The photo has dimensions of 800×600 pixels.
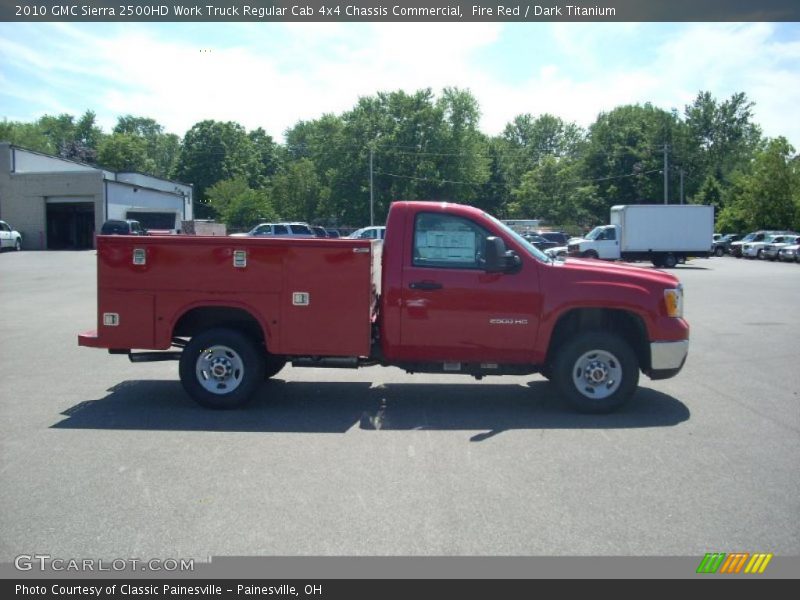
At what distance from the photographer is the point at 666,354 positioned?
7723 millimetres

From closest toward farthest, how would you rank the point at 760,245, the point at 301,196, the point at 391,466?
the point at 391,466, the point at 760,245, the point at 301,196

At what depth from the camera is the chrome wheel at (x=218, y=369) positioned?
25.9 feet

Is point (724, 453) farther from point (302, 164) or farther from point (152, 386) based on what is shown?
point (302, 164)

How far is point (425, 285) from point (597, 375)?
2036 mm

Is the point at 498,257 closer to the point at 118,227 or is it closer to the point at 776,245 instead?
the point at 118,227

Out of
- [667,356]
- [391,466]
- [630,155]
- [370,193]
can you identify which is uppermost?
[630,155]

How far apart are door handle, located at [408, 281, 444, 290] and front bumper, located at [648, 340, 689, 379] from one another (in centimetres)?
233

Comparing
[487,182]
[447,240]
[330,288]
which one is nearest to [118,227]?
[330,288]

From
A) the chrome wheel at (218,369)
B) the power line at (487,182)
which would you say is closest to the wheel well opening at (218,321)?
the chrome wheel at (218,369)

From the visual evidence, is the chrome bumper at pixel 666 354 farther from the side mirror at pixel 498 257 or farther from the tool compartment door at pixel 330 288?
the tool compartment door at pixel 330 288

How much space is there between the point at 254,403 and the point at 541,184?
7629 centimetres

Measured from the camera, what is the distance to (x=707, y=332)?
13.9 m

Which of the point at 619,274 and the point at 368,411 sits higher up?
the point at 619,274
